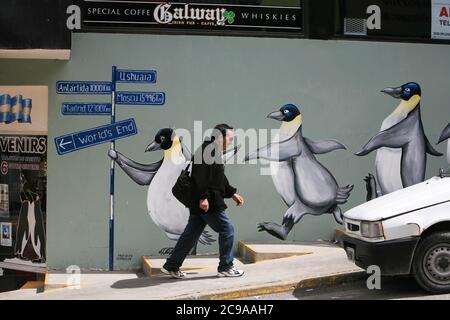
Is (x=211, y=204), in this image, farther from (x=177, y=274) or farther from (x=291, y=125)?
(x=291, y=125)

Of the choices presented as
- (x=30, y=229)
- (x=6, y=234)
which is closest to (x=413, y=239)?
(x=30, y=229)

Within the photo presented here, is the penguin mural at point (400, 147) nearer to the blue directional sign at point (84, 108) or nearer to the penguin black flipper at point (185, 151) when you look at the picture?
the penguin black flipper at point (185, 151)

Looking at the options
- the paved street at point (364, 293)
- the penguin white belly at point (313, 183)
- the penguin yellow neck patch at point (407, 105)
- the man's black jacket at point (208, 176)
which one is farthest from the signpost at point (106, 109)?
the penguin yellow neck patch at point (407, 105)

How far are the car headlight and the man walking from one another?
5.61 ft

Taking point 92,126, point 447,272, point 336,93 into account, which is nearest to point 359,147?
point 336,93

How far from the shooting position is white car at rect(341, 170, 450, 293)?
20.3 feet

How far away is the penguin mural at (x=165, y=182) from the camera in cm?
873

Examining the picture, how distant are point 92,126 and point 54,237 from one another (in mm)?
1740

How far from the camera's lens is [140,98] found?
866 centimetres

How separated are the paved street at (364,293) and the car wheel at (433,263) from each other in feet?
0.42

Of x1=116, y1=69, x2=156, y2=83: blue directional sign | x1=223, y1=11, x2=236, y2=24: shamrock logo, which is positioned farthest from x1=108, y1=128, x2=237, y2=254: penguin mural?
x1=223, y1=11, x2=236, y2=24: shamrock logo

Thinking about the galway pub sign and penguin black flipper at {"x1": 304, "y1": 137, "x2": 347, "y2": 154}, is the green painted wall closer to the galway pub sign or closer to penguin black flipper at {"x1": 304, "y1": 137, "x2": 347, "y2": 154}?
penguin black flipper at {"x1": 304, "y1": 137, "x2": 347, "y2": 154}

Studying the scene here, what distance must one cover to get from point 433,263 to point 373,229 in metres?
0.75
